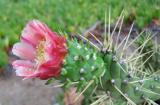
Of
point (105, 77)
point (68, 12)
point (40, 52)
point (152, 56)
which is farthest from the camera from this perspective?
point (68, 12)

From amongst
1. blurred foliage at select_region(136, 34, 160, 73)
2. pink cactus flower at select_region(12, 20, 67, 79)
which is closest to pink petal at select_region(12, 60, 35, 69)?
pink cactus flower at select_region(12, 20, 67, 79)

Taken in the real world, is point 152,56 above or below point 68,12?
below

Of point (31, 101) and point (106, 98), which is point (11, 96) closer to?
point (31, 101)

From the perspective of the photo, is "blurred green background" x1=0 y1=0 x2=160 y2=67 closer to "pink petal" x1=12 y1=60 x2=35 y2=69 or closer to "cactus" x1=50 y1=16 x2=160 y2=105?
"cactus" x1=50 y1=16 x2=160 y2=105

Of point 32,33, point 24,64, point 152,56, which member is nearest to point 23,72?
point 24,64

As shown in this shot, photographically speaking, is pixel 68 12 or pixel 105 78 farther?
pixel 68 12

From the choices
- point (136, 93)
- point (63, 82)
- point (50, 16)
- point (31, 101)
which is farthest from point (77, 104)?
point (50, 16)

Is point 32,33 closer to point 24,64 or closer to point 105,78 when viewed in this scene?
point 24,64

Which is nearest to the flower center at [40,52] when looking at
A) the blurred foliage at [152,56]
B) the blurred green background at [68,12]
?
the blurred foliage at [152,56]
